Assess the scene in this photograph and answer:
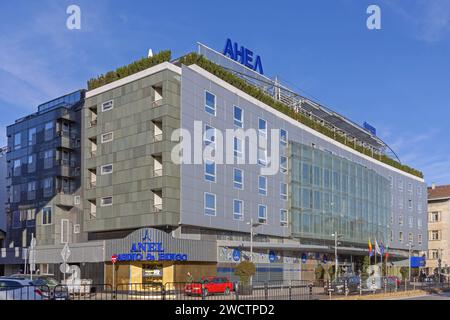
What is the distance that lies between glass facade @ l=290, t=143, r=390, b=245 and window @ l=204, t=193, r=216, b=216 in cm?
1457

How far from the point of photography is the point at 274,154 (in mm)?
61469

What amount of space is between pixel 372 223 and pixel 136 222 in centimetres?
4316

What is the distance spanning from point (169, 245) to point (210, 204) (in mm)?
6609

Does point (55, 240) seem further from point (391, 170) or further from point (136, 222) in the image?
point (391, 170)

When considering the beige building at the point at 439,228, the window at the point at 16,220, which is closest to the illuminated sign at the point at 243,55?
the window at the point at 16,220

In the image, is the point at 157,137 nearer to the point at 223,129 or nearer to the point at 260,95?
the point at 223,129

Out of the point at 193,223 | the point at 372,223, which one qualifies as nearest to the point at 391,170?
the point at 372,223

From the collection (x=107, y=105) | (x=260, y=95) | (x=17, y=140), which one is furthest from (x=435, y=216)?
(x=17, y=140)

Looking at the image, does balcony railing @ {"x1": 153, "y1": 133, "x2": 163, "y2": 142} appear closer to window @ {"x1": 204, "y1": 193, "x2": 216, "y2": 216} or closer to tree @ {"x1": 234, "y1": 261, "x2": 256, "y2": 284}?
window @ {"x1": 204, "y1": 193, "x2": 216, "y2": 216}

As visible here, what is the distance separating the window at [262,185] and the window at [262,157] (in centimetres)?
159

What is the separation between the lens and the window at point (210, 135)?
5162cm

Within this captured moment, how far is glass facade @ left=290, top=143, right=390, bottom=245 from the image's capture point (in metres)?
64.8

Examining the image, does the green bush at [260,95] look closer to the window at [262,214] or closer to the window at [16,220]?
the window at [262,214]

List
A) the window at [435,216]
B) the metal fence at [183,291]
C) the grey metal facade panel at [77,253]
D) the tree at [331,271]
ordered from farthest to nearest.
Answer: the window at [435,216]
the tree at [331,271]
the grey metal facade panel at [77,253]
the metal fence at [183,291]
